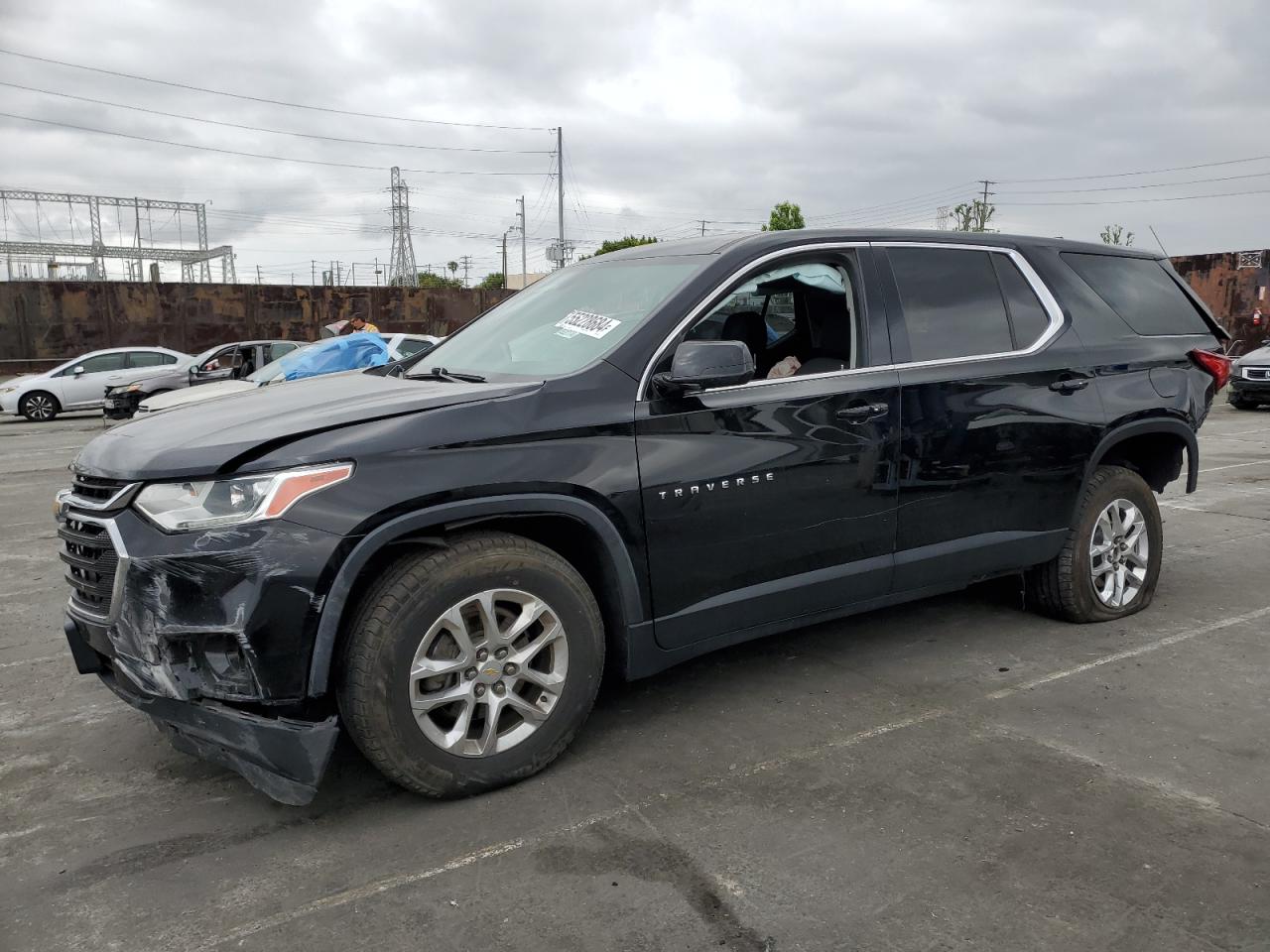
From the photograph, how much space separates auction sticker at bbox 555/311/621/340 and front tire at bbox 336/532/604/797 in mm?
922

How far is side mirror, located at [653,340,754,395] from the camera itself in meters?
3.36

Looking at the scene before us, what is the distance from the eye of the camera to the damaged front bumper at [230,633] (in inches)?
109

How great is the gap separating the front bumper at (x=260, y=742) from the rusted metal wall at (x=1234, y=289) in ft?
92.8

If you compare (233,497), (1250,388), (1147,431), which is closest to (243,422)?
(233,497)

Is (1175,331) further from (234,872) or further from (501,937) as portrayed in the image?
(234,872)

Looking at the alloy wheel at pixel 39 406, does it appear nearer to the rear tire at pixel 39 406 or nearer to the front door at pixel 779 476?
the rear tire at pixel 39 406

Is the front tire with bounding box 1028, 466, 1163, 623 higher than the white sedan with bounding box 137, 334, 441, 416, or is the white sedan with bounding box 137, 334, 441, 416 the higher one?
the white sedan with bounding box 137, 334, 441, 416

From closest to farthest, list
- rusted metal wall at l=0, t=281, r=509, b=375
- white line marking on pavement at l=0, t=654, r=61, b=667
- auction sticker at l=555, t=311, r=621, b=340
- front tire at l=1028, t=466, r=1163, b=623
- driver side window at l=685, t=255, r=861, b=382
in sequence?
auction sticker at l=555, t=311, r=621, b=340
driver side window at l=685, t=255, r=861, b=382
white line marking on pavement at l=0, t=654, r=61, b=667
front tire at l=1028, t=466, r=1163, b=623
rusted metal wall at l=0, t=281, r=509, b=375

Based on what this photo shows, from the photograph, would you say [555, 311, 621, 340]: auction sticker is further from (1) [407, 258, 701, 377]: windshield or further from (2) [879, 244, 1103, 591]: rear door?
(2) [879, 244, 1103, 591]: rear door

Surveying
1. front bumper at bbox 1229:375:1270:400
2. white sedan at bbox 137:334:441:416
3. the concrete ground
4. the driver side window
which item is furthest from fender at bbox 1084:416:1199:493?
front bumper at bbox 1229:375:1270:400

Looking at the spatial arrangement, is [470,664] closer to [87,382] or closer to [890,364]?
[890,364]

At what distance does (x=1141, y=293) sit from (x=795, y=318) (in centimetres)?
194

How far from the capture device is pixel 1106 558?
4844 mm

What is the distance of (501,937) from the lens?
2461 mm
